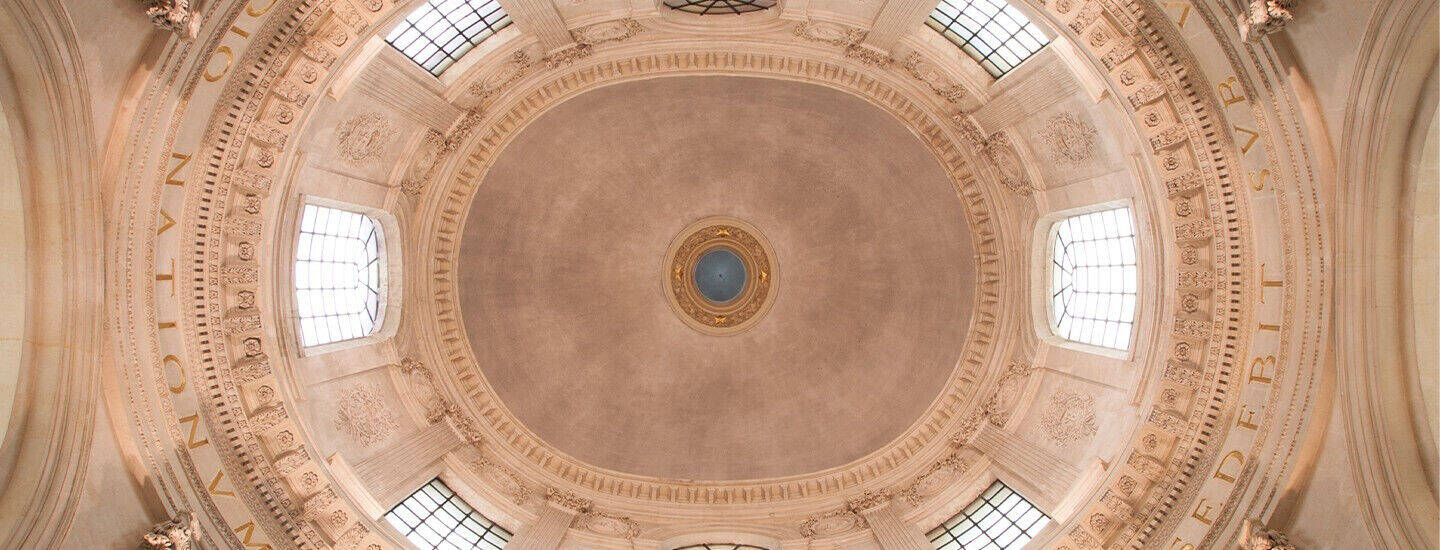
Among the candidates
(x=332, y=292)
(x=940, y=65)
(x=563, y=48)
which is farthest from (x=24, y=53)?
(x=940, y=65)

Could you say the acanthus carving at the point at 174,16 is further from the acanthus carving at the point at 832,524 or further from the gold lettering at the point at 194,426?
the acanthus carving at the point at 832,524

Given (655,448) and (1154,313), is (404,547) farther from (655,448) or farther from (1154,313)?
(1154,313)

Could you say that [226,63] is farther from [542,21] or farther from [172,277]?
[542,21]

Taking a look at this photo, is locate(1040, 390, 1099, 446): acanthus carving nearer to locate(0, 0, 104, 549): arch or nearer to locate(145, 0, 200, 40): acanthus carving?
locate(145, 0, 200, 40): acanthus carving

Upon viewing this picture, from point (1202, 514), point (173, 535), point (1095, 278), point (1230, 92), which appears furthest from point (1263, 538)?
point (173, 535)

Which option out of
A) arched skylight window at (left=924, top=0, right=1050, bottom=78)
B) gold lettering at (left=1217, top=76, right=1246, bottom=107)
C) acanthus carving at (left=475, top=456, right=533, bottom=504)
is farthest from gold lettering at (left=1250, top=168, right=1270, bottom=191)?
acanthus carving at (left=475, top=456, right=533, bottom=504)

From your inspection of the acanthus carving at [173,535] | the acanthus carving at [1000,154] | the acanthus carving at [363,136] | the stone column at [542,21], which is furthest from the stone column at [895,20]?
the acanthus carving at [173,535]
